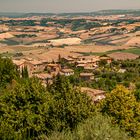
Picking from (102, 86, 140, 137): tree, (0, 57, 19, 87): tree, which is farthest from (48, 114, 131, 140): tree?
(0, 57, 19, 87): tree

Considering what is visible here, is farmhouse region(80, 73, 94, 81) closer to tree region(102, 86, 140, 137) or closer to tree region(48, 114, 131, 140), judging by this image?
tree region(102, 86, 140, 137)

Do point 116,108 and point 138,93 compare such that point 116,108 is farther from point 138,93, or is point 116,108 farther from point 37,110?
point 138,93

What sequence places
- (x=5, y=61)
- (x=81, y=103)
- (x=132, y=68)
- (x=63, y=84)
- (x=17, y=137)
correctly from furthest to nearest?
(x=132, y=68), (x=5, y=61), (x=63, y=84), (x=81, y=103), (x=17, y=137)

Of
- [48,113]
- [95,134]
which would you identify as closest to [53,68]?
[48,113]

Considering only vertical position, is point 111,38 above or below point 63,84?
below

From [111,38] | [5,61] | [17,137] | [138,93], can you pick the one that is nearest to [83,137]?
[17,137]

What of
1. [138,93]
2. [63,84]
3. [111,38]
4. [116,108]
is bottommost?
[111,38]

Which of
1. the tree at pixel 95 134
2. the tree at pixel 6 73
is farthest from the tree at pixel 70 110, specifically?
the tree at pixel 6 73

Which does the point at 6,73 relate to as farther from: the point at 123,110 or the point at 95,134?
the point at 95,134
